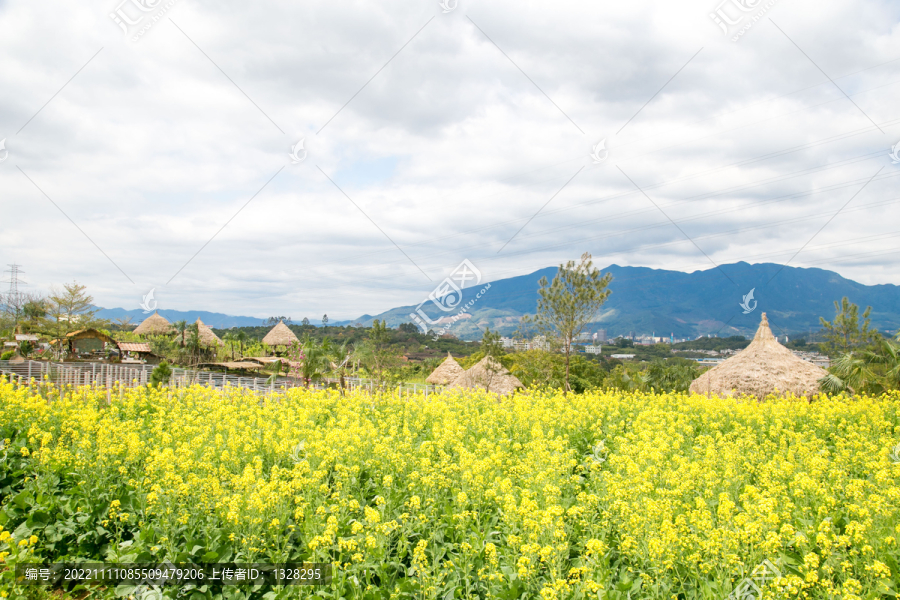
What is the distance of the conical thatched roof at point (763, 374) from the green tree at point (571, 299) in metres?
4.60

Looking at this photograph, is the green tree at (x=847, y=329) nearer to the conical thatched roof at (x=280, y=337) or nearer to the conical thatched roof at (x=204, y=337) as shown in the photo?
the conical thatched roof at (x=280, y=337)

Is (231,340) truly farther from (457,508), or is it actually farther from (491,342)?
(457,508)

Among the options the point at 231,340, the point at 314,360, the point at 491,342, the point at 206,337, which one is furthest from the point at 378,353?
the point at 231,340

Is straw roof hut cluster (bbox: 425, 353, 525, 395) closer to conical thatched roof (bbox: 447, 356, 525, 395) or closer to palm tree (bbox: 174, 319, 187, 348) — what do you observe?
conical thatched roof (bbox: 447, 356, 525, 395)

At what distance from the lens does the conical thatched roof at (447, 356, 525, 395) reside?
69.2ft

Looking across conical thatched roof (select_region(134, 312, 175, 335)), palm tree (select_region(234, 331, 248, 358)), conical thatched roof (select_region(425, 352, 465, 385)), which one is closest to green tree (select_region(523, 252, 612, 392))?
conical thatched roof (select_region(425, 352, 465, 385))

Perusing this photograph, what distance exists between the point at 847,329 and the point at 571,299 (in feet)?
116

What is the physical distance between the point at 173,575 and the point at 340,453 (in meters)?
1.99

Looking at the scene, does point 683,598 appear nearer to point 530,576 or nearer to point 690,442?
point 530,576

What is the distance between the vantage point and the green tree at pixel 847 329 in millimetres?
40625

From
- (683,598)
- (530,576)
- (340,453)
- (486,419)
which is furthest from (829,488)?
(340,453)

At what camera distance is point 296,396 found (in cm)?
1085

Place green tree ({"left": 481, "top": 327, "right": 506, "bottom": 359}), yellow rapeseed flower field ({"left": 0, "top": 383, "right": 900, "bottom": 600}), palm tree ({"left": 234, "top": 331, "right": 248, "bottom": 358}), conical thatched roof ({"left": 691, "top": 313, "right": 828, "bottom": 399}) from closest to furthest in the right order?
yellow rapeseed flower field ({"left": 0, "top": 383, "right": 900, "bottom": 600}) → conical thatched roof ({"left": 691, "top": 313, "right": 828, "bottom": 399}) → green tree ({"left": 481, "top": 327, "right": 506, "bottom": 359}) → palm tree ({"left": 234, "top": 331, "right": 248, "bottom": 358})

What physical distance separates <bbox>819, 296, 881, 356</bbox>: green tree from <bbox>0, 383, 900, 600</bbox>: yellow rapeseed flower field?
134 feet
